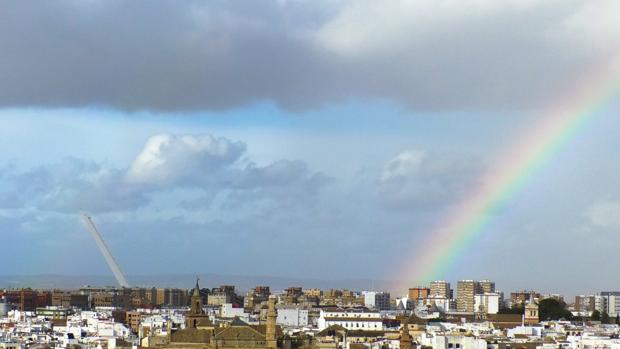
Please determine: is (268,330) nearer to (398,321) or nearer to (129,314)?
(398,321)

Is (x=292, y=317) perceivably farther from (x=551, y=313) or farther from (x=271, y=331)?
(x=271, y=331)

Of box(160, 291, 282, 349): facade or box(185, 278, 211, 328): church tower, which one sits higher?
box(185, 278, 211, 328): church tower

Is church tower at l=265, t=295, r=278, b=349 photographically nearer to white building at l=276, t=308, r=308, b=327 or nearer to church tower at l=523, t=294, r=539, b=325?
white building at l=276, t=308, r=308, b=327

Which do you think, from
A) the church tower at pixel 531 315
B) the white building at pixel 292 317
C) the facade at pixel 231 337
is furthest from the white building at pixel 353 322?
the facade at pixel 231 337

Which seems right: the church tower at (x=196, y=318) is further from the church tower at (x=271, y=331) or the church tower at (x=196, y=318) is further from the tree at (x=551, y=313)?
the tree at (x=551, y=313)

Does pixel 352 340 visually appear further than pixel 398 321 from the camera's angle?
No

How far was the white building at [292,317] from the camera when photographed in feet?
550

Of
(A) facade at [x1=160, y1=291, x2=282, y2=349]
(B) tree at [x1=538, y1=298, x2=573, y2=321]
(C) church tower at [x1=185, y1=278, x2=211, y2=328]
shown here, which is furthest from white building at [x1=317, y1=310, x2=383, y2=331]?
(A) facade at [x1=160, y1=291, x2=282, y2=349]

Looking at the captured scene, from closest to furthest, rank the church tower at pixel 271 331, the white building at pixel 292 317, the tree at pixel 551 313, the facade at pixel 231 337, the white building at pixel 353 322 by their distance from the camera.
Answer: the church tower at pixel 271 331
the facade at pixel 231 337
the white building at pixel 353 322
the white building at pixel 292 317
the tree at pixel 551 313

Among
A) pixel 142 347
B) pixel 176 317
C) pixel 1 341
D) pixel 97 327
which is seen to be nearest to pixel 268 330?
pixel 142 347

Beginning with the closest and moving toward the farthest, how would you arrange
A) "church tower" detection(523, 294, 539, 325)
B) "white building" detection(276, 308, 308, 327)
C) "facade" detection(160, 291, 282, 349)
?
"facade" detection(160, 291, 282, 349)
"church tower" detection(523, 294, 539, 325)
"white building" detection(276, 308, 308, 327)

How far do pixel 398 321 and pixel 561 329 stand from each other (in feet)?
76.4

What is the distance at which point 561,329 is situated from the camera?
150 m

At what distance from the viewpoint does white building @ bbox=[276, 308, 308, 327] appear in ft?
550
